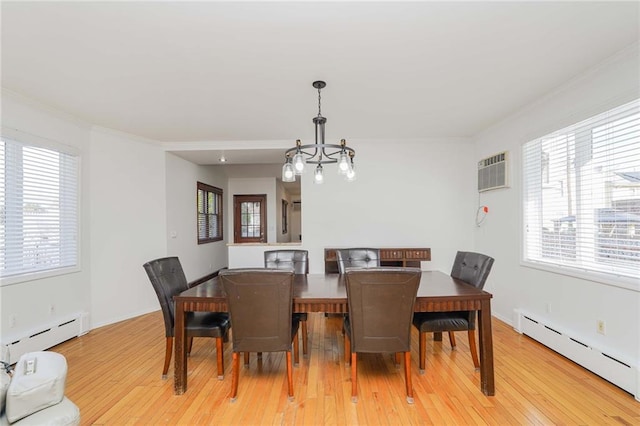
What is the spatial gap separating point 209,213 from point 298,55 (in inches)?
193

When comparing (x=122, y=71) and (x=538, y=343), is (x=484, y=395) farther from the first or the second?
(x=122, y=71)

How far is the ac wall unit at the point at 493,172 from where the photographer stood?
11.9 ft

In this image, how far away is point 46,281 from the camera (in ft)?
10.1

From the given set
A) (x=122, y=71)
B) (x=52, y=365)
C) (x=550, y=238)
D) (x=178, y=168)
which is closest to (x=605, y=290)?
(x=550, y=238)

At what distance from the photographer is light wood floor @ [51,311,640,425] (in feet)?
6.31

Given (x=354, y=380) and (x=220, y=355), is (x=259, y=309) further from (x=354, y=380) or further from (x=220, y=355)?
(x=354, y=380)

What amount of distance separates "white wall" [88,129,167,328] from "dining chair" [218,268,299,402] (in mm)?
2670

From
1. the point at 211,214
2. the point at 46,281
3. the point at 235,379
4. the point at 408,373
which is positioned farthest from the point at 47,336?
the point at 211,214

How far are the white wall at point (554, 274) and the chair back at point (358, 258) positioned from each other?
66.1 inches

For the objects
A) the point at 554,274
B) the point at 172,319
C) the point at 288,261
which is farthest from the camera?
the point at 288,261

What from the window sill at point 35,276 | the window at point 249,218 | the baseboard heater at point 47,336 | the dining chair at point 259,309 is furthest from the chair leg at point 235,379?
the window at point 249,218

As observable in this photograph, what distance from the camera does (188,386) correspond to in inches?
90.8

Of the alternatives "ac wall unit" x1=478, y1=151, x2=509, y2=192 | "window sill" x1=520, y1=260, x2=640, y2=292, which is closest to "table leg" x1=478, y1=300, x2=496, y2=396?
"window sill" x1=520, y1=260, x2=640, y2=292

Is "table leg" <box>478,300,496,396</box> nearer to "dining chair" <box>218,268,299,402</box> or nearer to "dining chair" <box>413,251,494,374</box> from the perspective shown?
"dining chair" <box>413,251,494,374</box>
